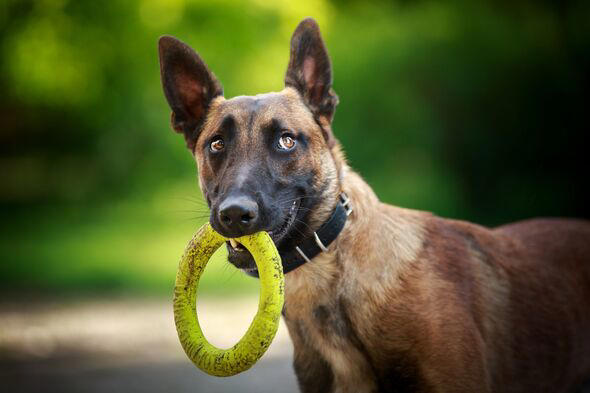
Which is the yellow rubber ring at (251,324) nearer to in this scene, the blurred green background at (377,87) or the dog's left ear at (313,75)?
the dog's left ear at (313,75)

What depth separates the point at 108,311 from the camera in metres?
9.41

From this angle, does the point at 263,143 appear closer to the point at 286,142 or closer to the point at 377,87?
the point at 286,142

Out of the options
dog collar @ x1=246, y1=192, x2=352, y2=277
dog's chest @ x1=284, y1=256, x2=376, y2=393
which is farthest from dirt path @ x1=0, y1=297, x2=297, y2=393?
dog collar @ x1=246, y1=192, x2=352, y2=277

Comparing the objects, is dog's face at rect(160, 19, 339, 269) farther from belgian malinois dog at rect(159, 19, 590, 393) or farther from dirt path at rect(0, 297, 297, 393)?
dirt path at rect(0, 297, 297, 393)

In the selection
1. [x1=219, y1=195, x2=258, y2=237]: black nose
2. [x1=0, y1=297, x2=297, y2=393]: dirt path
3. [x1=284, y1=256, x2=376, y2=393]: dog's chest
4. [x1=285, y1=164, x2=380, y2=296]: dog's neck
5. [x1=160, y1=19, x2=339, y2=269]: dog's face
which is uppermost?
[x1=160, y1=19, x2=339, y2=269]: dog's face

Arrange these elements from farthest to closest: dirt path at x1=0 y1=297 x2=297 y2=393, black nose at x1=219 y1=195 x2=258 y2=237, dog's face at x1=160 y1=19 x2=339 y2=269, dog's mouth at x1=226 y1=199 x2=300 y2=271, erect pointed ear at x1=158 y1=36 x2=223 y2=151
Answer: dirt path at x1=0 y1=297 x2=297 y2=393, erect pointed ear at x1=158 y1=36 x2=223 y2=151, dog's mouth at x1=226 y1=199 x2=300 y2=271, dog's face at x1=160 y1=19 x2=339 y2=269, black nose at x1=219 y1=195 x2=258 y2=237

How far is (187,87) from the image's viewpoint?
13.4 feet

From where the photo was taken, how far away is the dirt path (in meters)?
6.32

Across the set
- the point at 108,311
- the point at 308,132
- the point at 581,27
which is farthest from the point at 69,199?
the point at 308,132

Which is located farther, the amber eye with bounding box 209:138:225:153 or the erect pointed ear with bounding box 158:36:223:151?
the erect pointed ear with bounding box 158:36:223:151

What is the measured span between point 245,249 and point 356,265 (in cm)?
55

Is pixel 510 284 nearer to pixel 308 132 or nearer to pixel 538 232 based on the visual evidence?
pixel 538 232

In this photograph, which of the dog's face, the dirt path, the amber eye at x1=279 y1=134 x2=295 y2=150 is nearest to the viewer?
the dog's face

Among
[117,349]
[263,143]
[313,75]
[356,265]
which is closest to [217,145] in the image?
[263,143]
